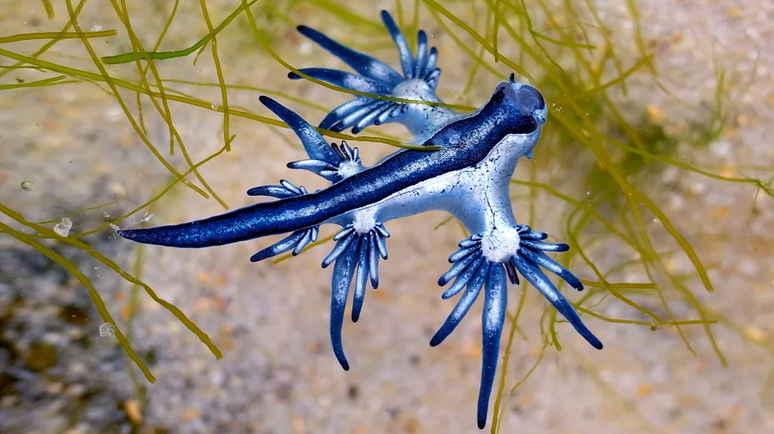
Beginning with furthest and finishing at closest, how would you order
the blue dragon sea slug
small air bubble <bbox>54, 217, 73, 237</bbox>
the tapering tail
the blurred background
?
the blurred background, small air bubble <bbox>54, 217, 73, 237</bbox>, the blue dragon sea slug, the tapering tail

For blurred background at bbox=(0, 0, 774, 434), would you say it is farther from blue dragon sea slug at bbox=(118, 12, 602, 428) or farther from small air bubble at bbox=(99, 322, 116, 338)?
blue dragon sea slug at bbox=(118, 12, 602, 428)

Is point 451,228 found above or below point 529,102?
above

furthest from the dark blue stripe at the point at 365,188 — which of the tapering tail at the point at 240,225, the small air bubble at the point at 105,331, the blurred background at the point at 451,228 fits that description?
the small air bubble at the point at 105,331

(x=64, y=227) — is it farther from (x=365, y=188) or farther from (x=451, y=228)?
(x=451, y=228)

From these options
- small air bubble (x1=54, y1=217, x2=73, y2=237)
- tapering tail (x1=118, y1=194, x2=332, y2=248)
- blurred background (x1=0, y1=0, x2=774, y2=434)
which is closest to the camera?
tapering tail (x1=118, y1=194, x2=332, y2=248)

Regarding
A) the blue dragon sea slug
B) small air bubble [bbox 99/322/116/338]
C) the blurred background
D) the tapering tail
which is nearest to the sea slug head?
the blue dragon sea slug

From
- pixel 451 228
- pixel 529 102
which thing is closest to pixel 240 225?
pixel 529 102

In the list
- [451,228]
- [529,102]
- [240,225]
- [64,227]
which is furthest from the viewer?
[451,228]

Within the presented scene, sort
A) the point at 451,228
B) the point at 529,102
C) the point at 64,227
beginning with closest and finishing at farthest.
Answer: the point at 529,102
the point at 64,227
the point at 451,228
